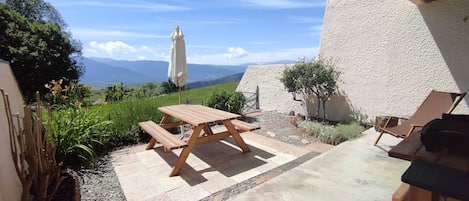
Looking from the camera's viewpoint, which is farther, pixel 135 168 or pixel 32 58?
pixel 32 58

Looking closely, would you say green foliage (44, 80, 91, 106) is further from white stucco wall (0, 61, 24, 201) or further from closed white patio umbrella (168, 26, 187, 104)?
white stucco wall (0, 61, 24, 201)

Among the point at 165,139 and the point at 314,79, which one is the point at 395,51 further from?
the point at 165,139

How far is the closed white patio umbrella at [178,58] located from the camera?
573 centimetres

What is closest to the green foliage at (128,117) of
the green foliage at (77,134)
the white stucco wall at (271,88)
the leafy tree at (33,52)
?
the green foliage at (77,134)

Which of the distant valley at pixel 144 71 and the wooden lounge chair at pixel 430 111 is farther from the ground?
the distant valley at pixel 144 71

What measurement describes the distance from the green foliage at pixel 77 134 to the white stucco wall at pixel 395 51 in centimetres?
575

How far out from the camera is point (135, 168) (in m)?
3.89

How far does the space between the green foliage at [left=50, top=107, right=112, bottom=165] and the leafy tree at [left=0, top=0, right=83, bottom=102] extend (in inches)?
501

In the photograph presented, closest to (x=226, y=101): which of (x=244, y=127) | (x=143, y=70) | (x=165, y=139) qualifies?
(x=244, y=127)

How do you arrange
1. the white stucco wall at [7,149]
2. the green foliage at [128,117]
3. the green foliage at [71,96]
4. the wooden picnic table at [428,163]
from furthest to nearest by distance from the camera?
the green foliage at [128,117]
the green foliage at [71,96]
the white stucco wall at [7,149]
the wooden picnic table at [428,163]

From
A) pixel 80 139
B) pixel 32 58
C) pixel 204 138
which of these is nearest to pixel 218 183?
pixel 204 138

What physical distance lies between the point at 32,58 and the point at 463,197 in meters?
19.3

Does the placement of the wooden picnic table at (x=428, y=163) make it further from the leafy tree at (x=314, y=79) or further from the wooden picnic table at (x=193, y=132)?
the leafy tree at (x=314, y=79)

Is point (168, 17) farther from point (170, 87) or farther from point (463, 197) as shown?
point (463, 197)
